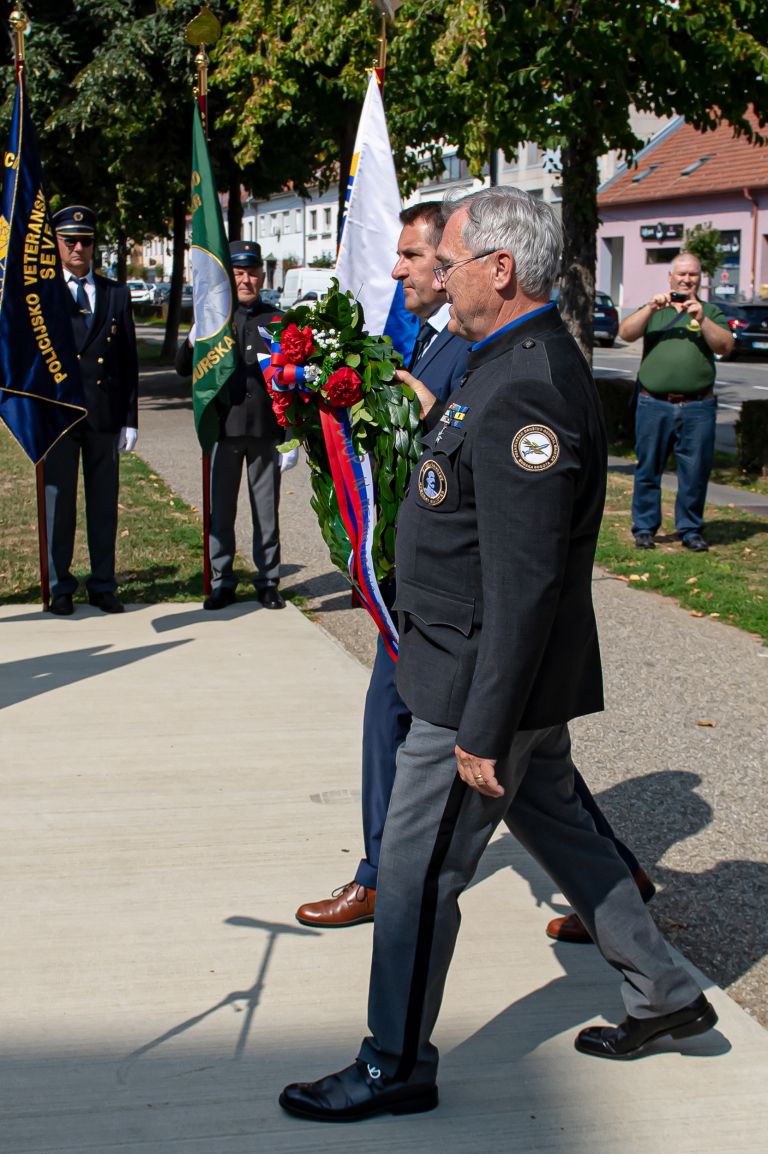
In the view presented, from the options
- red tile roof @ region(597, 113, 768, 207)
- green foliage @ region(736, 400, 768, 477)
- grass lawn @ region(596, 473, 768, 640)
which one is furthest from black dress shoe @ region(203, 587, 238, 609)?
red tile roof @ region(597, 113, 768, 207)

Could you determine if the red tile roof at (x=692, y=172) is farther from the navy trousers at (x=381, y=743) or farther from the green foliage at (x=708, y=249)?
the navy trousers at (x=381, y=743)

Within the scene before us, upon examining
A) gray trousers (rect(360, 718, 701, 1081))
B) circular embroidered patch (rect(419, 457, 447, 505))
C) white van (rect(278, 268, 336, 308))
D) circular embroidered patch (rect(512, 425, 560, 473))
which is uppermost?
white van (rect(278, 268, 336, 308))

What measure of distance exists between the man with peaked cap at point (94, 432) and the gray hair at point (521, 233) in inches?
208

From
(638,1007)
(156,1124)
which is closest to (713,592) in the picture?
(638,1007)

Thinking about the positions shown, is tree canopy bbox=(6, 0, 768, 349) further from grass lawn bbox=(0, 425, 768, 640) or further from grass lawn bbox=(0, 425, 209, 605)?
grass lawn bbox=(0, 425, 209, 605)

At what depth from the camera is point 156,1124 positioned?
Answer: 302cm

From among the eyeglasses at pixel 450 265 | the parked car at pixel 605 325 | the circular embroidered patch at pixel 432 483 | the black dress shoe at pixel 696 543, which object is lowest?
the black dress shoe at pixel 696 543

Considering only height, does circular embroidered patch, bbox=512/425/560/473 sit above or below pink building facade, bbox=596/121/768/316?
below

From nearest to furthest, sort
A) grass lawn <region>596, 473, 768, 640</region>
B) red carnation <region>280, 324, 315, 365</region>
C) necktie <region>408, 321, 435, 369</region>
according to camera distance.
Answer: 1. red carnation <region>280, 324, 315, 365</region>
2. necktie <region>408, 321, 435, 369</region>
3. grass lawn <region>596, 473, 768, 640</region>

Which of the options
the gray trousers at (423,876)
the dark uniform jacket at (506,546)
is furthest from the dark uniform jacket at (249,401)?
the gray trousers at (423,876)

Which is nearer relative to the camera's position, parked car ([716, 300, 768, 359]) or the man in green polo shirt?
the man in green polo shirt

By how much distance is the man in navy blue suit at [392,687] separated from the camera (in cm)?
388

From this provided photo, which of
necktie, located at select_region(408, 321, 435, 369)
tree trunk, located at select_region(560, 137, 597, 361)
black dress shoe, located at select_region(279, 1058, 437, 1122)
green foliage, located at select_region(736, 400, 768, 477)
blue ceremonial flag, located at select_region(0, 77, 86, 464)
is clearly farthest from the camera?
tree trunk, located at select_region(560, 137, 597, 361)

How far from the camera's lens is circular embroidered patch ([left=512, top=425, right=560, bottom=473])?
272 cm
